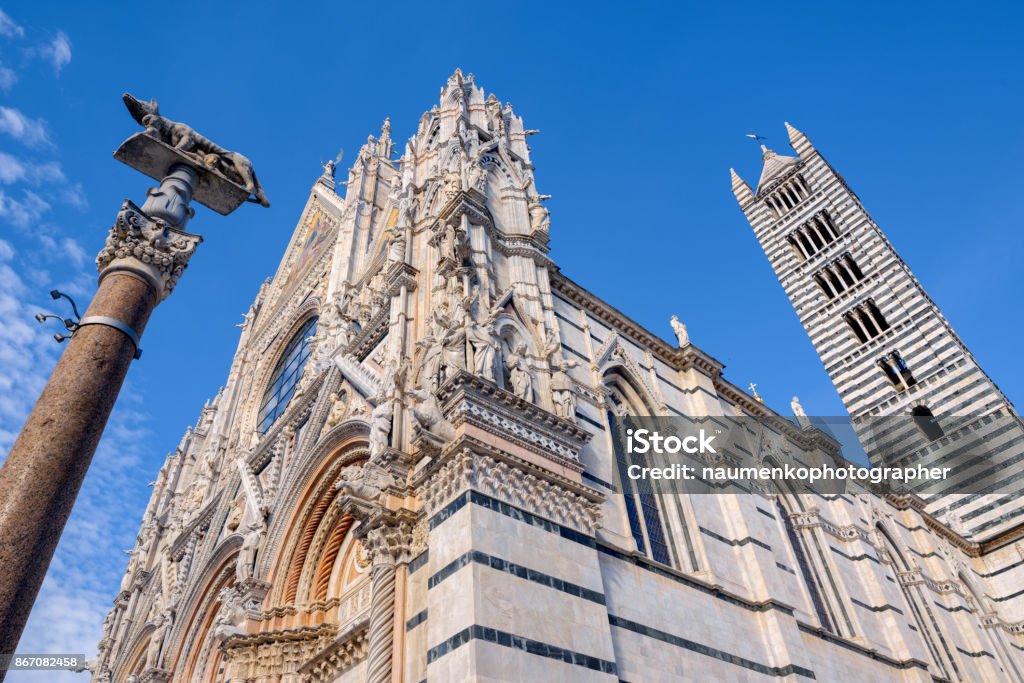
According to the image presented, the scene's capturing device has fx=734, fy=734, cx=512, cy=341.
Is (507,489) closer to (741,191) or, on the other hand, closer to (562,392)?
(562,392)

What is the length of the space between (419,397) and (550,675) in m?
3.73

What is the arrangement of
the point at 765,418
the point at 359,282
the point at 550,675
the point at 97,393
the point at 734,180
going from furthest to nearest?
the point at 734,180, the point at 359,282, the point at 765,418, the point at 550,675, the point at 97,393

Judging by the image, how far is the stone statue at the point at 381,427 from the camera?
9.84 m

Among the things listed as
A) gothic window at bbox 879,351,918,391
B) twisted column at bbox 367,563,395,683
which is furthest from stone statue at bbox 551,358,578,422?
gothic window at bbox 879,351,918,391

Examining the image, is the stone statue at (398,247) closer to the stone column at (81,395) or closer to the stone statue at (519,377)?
the stone statue at (519,377)

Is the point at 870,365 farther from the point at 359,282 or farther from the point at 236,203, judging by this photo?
the point at 236,203

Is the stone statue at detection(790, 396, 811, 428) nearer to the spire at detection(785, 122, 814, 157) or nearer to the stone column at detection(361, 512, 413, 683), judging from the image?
the stone column at detection(361, 512, 413, 683)

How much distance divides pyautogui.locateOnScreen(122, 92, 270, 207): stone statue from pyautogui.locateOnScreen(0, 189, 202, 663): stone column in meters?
0.28

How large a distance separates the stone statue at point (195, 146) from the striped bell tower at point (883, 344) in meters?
25.8

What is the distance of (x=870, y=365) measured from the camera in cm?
3111

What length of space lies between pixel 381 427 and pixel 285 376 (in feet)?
38.8

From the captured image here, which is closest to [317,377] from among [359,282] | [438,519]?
[359,282]

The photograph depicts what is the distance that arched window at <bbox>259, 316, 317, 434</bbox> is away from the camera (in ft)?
64.7

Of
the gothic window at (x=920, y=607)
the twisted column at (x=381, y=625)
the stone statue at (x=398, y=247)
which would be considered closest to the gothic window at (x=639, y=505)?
the twisted column at (x=381, y=625)
